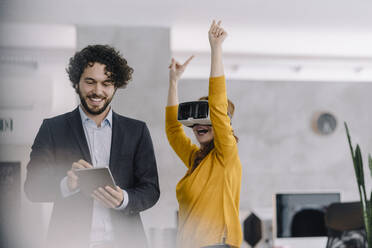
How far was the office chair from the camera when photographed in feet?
8.48

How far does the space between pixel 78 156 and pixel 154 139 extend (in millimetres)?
371

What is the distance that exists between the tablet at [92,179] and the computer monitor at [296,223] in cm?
186

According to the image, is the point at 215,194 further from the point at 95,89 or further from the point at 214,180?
the point at 95,89

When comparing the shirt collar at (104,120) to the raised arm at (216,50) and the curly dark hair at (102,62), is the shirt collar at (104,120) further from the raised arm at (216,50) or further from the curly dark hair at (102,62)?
the raised arm at (216,50)

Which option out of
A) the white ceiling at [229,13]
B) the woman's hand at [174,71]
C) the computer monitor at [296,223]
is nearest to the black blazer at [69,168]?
the woman's hand at [174,71]

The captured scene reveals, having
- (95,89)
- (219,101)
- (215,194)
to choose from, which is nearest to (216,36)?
(219,101)

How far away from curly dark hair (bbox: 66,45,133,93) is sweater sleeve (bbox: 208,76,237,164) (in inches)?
14.4

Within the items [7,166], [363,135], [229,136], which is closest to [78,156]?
[7,166]

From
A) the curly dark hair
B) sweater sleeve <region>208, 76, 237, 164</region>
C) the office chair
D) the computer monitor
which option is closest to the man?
the curly dark hair

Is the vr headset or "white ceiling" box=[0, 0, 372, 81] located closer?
the vr headset

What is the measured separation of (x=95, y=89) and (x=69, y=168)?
31cm

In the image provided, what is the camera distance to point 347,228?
2.64 m

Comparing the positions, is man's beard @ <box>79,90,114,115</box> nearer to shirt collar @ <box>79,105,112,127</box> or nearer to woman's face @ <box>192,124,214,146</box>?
shirt collar @ <box>79,105,112,127</box>

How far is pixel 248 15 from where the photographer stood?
87.4 inches
